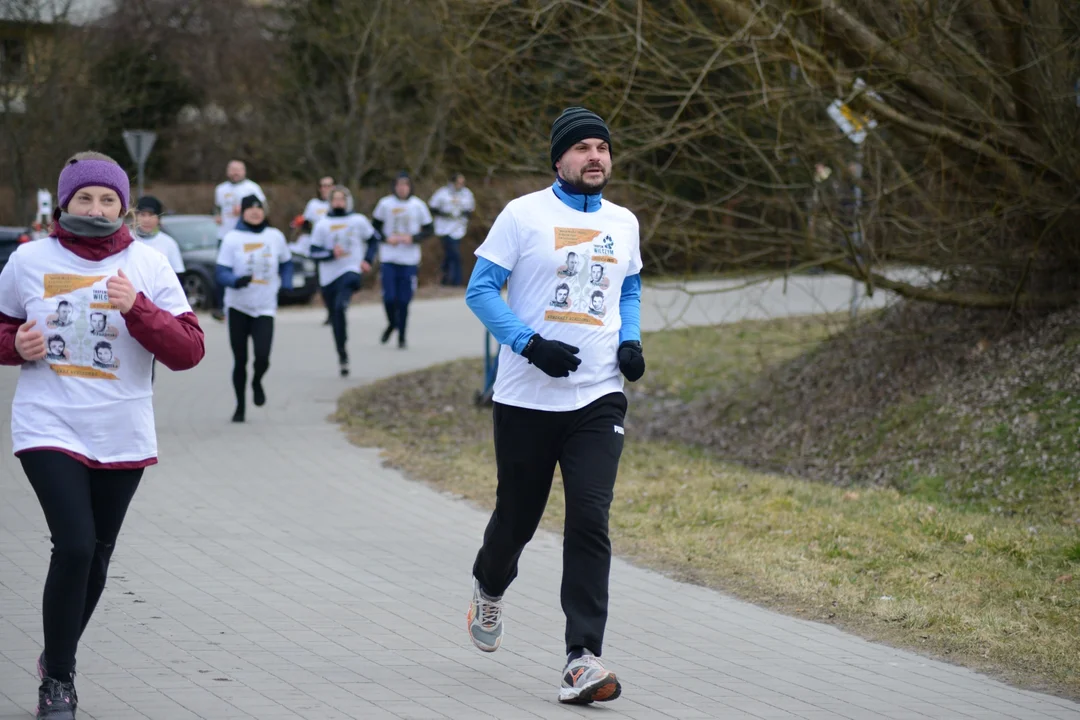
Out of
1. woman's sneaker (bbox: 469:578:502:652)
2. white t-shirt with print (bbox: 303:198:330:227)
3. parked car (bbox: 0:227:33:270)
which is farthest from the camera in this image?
parked car (bbox: 0:227:33:270)

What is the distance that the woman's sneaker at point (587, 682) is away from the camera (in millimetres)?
4949

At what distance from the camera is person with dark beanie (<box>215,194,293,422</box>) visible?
12.0 metres

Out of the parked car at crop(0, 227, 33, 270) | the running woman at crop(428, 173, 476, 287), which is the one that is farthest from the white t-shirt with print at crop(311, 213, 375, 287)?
the parked car at crop(0, 227, 33, 270)

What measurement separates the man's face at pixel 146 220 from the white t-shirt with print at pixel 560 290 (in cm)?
599

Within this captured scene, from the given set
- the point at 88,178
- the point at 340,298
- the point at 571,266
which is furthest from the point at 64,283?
the point at 340,298

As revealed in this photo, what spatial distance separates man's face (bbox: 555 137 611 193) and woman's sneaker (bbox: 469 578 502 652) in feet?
5.34

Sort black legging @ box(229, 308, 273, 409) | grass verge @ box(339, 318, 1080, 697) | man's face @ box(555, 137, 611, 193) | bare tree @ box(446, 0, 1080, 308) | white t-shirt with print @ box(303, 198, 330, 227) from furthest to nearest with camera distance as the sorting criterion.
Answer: white t-shirt with print @ box(303, 198, 330, 227) → black legging @ box(229, 308, 273, 409) → bare tree @ box(446, 0, 1080, 308) → grass verge @ box(339, 318, 1080, 697) → man's face @ box(555, 137, 611, 193)

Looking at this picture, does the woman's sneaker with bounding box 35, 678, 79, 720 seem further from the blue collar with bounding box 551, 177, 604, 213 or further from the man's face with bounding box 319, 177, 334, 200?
the man's face with bounding box 319, 177, 334, 200

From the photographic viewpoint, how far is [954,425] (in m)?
10.4

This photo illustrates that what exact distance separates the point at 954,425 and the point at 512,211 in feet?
20.2

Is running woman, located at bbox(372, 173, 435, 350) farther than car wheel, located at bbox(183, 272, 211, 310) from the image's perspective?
No

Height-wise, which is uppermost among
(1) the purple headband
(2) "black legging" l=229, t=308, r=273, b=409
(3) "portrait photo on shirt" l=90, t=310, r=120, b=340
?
(1) the purple headband

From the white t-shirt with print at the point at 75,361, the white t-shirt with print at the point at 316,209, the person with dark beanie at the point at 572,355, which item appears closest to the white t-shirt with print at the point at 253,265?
the white t-shirt with print at the point at 316,209

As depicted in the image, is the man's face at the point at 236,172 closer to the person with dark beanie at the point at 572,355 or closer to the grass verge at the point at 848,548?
the grass verge at the point at 848,548
